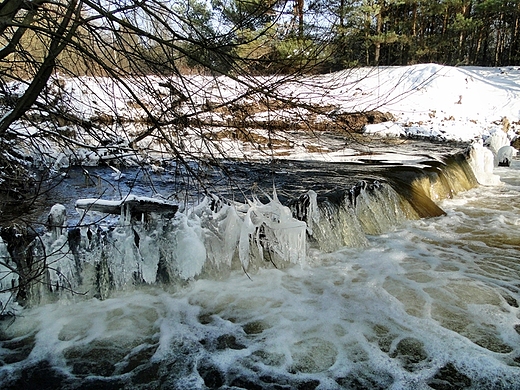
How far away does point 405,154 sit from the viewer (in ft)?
34.5

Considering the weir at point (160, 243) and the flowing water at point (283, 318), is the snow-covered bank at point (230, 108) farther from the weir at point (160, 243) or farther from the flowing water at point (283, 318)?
the flowing water at point (283, 318)

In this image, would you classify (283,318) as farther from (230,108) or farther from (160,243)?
(230,108)

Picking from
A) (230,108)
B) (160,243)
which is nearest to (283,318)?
(160,243)

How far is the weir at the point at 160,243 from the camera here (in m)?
3.81

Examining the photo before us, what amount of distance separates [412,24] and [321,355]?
26478 mm

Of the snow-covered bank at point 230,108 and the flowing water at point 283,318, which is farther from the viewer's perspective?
the flowing water at point 283,318

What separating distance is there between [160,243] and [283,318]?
148cm

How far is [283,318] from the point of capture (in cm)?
383

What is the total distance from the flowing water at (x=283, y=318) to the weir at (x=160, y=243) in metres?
0.02

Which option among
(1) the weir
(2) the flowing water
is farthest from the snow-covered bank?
(2) the flowing water

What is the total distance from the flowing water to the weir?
0.07ft

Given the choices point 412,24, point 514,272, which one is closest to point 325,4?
point 514,272

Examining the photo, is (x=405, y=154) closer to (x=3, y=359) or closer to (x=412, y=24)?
(x=3, y=359)

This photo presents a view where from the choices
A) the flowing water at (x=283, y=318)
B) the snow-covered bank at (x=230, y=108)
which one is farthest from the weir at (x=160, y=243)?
the snow-covered bank at (x=230, y=108)
